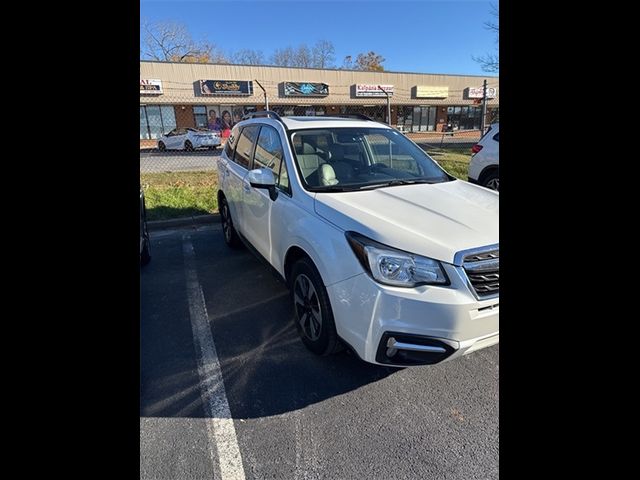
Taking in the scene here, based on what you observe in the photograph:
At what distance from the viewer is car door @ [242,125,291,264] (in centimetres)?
328

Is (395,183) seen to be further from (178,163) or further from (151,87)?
(151,87)

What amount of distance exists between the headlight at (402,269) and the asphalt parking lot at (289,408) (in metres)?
0.90

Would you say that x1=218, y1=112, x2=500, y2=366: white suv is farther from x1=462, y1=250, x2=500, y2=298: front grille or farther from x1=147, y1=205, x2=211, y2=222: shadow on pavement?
x1=147, y1=205, x2=211, y2=222: shadow on pavement

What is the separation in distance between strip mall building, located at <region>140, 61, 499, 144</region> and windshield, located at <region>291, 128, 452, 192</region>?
80.4 feet

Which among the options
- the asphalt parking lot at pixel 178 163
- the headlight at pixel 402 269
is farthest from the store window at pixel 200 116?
the headlight at pixel 402 269

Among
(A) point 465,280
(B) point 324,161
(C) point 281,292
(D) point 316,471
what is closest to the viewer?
(D) point 316,471

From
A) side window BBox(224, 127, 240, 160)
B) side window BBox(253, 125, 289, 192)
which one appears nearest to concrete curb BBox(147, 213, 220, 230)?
side window BBox(224, 127, 240, 160)

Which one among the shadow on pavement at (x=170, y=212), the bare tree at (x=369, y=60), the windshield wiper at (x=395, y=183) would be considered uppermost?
the bare tree at (x=369, y=60)

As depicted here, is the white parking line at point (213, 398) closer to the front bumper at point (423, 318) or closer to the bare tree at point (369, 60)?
the front bumper at point (423, 318)

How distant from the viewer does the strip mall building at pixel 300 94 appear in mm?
27828
